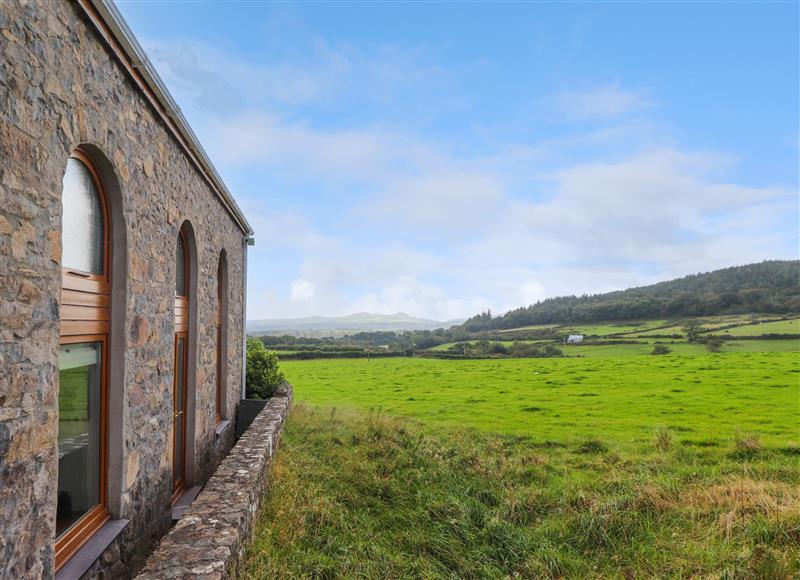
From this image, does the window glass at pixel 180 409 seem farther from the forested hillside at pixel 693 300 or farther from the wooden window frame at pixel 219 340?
the forested hillside at pixel 693 300

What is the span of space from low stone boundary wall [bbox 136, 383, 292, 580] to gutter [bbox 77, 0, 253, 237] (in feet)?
13.0

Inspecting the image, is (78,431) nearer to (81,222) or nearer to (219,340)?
(81,222)

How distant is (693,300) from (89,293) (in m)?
69.2

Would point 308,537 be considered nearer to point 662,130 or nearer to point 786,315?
point 662,130

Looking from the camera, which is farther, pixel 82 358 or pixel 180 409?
pixel 180 409

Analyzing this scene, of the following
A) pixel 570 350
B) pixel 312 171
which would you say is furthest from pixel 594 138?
pixel 570 350

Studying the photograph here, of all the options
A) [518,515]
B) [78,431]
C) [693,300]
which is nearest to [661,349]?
[693,300]

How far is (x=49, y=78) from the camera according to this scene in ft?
9.28

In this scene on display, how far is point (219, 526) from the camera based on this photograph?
3.83m

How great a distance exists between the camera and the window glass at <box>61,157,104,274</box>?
134 inches

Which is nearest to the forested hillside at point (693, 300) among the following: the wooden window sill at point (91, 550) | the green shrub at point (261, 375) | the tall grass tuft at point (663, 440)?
the tall grass tuft at point (663, 440)

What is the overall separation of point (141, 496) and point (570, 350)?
1643 inches

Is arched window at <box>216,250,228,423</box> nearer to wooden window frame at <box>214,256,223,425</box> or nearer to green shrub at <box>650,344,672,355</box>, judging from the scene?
wooden window frame at <box>214,256,223,425</box>

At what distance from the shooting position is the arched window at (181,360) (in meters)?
6.13
